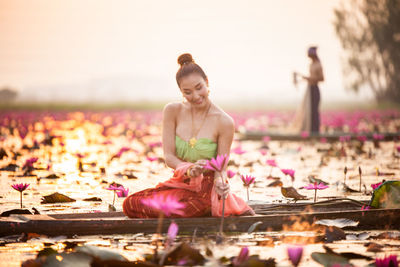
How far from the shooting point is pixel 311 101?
1176 centimetres

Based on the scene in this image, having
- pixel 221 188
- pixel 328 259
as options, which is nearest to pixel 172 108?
pixel 221 188

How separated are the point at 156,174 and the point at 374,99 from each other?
2848 cm

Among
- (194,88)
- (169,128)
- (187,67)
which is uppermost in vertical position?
(187,67)

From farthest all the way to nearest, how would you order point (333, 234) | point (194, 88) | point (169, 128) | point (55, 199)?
point (55, 199)
point (169, 128)
point (194, 88)
point (333, 234)

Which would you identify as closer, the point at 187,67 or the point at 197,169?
the point at 197,169

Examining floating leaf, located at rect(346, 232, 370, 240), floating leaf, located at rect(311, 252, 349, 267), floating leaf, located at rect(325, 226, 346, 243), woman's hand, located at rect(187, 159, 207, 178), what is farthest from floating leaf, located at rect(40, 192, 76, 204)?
floating leaf, located at rect(311, 252, 349, 267)

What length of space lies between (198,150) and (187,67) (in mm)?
600

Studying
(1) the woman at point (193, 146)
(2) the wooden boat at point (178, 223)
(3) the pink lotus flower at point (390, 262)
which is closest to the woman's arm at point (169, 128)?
(1) the woman at point (193, 146)

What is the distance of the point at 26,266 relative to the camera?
2.60m

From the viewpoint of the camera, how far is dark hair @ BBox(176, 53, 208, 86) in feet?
12.5

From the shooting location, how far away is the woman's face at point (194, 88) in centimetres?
379

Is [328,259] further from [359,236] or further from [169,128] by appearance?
[169,128]

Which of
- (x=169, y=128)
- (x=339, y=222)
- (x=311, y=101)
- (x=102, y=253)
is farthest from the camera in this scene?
(x=311, y=101)

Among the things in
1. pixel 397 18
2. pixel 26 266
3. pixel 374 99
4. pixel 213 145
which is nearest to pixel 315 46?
pixel 213 145
